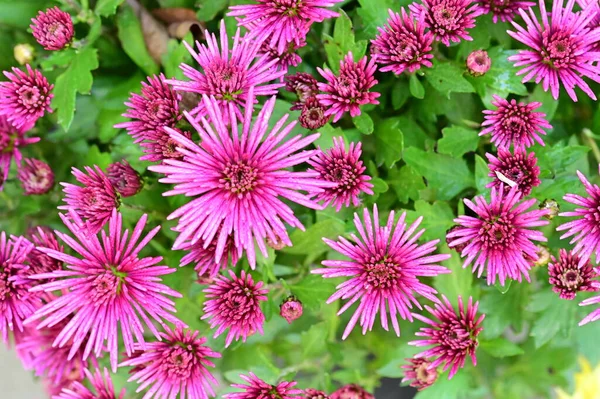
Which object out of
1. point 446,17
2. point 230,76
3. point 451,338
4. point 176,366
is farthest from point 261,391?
point 446,17

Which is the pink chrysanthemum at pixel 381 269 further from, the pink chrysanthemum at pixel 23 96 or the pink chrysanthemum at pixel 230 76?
the pink chrysanthemum at pixel 23 96

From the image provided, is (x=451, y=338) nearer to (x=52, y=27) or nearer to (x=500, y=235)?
(x=500, y=235)

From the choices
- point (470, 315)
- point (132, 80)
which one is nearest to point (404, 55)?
point (470, 315)

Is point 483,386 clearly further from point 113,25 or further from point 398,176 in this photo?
point 113,25

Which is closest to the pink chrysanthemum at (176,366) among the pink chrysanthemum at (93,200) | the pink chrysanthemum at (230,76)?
the pink chrysanthemum at (93,200)

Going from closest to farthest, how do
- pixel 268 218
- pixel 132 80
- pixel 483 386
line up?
pixel 268 218 < pixel 132 80 < pixel 483 386

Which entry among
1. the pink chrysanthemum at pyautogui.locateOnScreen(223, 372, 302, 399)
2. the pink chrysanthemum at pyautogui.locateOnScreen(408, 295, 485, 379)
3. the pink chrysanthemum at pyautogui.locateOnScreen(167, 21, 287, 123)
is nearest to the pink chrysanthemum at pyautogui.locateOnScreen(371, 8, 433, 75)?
the pink chrysanthemum at pyautogui.locateOnScreen(167, 21, 287, 123)
